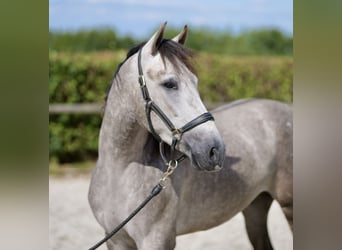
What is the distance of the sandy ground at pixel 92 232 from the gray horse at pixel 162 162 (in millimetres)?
1353

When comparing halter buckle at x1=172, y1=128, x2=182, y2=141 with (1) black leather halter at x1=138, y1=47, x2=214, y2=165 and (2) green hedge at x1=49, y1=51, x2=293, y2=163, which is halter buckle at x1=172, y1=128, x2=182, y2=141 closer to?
(1) black leather halter at x1=138, y1=47, x2=214, y2=165

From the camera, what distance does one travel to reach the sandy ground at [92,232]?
318 cm

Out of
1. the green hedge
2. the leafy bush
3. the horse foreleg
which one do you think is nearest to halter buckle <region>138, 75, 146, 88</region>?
the horse foreleg

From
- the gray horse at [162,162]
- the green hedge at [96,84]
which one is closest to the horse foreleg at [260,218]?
the gray horse at [162,162]

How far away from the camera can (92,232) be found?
337 cm

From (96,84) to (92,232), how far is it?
193 cm

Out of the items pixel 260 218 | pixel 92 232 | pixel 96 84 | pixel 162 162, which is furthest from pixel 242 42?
pixel 162 162

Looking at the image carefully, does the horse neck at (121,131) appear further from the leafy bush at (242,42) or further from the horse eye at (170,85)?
the leafy bush at (242,42)

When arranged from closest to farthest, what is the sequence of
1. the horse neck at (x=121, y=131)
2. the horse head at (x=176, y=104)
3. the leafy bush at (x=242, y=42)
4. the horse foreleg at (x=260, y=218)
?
the horse head at (x=176, y=104) → the horse neck at (x=121, y=131) → the horse foreleg at (x=260, y=218) → the leafy bush at (x=242, y=42)

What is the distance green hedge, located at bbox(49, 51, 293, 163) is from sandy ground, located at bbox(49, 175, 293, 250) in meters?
0.77

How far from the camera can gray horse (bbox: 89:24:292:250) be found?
139 centimetres
